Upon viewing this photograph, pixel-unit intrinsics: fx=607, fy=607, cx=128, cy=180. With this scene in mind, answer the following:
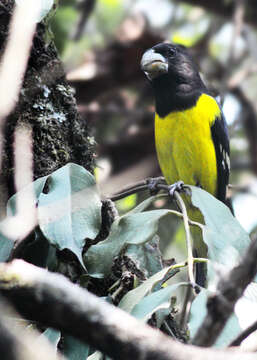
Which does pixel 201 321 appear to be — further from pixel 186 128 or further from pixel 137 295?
pixel 186 128

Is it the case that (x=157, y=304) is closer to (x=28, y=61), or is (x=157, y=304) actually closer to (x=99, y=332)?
(x=99, y=332)

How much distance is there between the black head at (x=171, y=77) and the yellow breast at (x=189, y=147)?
→ 87mm

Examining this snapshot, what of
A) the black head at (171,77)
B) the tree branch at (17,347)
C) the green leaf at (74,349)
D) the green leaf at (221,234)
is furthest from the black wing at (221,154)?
the tree branch at (17,347)

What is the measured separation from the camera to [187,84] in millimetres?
4062

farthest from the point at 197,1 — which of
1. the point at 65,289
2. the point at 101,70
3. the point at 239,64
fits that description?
the point at 65,289

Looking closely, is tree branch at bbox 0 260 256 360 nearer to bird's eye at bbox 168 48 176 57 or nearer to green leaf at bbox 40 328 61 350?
green leaf at bbox 40 328 61 350

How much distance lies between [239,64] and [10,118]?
16.2ft

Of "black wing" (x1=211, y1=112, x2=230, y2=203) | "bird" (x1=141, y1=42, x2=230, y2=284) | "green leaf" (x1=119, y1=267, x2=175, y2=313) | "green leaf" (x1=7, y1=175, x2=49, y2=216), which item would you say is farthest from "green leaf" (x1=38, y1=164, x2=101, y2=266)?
"black wing" (x1=211, y1=112, x2=230, y2=203)

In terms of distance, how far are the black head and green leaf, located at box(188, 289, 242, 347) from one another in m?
2.50

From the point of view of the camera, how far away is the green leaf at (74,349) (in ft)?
5.62

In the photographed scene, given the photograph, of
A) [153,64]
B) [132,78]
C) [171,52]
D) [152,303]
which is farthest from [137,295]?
[132,78]

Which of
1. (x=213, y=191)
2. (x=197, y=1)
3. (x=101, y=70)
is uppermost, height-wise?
(x=197, y=1)

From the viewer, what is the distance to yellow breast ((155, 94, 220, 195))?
3.76 metres

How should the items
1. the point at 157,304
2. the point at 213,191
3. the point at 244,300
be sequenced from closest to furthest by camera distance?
the point at 157,304, the point at 244,300, the point at 213,191
